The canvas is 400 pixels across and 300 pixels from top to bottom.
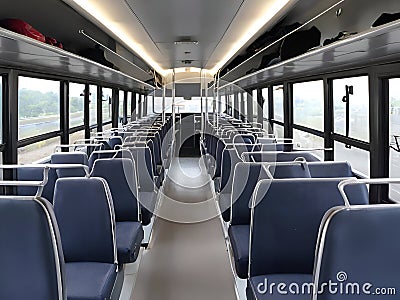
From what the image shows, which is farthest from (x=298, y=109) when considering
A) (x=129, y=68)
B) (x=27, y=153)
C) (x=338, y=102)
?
(x=27, y=153)

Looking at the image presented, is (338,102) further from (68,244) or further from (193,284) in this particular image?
(68,244)

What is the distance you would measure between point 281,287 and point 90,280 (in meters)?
0.89

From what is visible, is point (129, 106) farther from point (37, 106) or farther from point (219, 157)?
point (37, 106)

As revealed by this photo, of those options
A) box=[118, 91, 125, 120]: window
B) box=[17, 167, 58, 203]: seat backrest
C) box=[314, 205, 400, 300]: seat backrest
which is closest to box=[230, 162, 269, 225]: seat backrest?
box=[17, 167, 58, 203]: seat backrest

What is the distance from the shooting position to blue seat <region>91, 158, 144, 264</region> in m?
3.07

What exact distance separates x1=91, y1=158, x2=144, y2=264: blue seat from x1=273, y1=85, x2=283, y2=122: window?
11.1 ft

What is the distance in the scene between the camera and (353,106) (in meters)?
3.57

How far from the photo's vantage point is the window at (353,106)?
331 centimetres

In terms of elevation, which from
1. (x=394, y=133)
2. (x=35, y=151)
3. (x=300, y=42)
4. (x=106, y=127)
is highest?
(x=300, y=42)

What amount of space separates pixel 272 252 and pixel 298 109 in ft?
11.2

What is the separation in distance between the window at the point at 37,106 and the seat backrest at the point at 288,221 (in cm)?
219

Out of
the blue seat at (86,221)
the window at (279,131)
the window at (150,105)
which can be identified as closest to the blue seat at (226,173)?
the blue seat at (86,221)

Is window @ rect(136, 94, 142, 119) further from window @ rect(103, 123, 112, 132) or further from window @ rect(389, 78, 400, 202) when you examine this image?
window @ rect(389, 78, 400, 202)

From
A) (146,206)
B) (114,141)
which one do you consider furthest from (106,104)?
(146,206)
